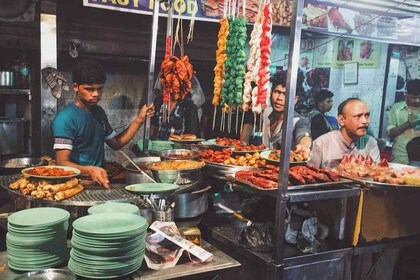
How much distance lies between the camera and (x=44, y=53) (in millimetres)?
5129

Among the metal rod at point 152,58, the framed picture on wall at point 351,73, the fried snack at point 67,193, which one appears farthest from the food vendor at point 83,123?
the framed picture on wall at point 351,73

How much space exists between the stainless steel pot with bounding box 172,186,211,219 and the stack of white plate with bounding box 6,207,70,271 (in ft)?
3.77

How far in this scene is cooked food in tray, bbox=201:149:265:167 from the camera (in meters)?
3.61

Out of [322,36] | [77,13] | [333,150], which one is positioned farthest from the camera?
[322,36]

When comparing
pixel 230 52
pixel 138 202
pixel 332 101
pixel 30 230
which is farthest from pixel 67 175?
pixel 332 101

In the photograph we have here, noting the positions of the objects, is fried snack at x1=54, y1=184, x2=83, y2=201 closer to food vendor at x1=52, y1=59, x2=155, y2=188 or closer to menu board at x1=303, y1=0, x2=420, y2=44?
food vendor at x1=52, y1=59, x2=155, y2=188

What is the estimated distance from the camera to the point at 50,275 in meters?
1.96

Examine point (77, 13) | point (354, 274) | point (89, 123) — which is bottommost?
point (354, 274)

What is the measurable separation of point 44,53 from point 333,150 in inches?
159

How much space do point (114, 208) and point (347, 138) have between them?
3465 millimetres

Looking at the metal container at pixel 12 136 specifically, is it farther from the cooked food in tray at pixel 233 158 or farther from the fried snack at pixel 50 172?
the cooked food in tray at pixel 233 158

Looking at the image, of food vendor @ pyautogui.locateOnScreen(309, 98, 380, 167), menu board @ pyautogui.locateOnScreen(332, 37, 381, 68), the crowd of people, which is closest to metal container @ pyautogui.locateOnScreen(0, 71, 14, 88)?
the crowd of people

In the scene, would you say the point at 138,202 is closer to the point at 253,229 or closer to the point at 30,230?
the point at 30,230

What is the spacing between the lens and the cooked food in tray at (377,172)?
3117 mm
